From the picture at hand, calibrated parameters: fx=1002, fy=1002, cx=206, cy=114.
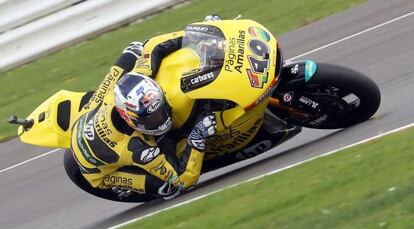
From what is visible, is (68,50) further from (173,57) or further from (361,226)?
(361,226)

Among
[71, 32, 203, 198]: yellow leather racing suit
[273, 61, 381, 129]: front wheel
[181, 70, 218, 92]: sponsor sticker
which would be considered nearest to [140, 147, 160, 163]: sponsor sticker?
[71, 32, 203, 198]: yellow leather racing suit

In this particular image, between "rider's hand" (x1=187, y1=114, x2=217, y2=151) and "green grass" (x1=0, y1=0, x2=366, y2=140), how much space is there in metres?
6.00

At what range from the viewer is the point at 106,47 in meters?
15.5

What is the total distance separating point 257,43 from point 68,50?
8.06 metres

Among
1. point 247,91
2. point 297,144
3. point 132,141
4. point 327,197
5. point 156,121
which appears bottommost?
point 297,144

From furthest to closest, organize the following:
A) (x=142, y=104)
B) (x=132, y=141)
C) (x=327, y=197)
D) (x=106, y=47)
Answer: (x=106, y=47)
(x=132, y=141)
(x=142, y=104)
(x=327, y=197)

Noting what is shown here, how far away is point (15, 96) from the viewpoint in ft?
48.4

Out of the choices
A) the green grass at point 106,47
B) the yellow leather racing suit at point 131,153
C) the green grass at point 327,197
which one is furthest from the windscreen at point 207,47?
the green grass at point 106,47

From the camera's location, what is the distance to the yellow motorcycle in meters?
7.97

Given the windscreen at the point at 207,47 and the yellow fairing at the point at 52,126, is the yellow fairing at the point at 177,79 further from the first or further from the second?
the yellow fairing at the point at 52,126

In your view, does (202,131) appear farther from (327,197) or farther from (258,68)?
(327,197)

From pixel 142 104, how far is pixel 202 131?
1.97 feet

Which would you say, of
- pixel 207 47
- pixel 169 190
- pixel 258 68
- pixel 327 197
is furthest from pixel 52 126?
pixel 327 197

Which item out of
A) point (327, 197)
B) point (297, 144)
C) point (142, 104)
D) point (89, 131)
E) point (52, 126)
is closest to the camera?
point (327, 197)
